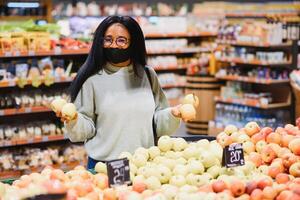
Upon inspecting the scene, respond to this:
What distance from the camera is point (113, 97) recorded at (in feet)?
11.9

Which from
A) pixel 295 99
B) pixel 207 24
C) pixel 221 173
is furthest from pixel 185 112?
pixel 207 24

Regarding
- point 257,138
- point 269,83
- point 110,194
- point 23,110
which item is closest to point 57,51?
point 23,110

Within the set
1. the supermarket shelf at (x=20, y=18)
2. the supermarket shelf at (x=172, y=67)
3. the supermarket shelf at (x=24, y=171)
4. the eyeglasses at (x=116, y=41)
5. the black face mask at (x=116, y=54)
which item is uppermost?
the supermarket shelf at (x=20, y=18)

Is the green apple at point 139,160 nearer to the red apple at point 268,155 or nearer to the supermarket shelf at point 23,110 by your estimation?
the red apple at point 268,155

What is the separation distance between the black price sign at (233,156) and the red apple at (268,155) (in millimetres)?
311

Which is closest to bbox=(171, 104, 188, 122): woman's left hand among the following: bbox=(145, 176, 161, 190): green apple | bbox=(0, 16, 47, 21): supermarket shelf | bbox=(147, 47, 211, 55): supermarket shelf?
bbox=(145, 176, 161, 190): green apple

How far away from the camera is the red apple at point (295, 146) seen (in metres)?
3.17

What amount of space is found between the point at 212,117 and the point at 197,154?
21.2 ft

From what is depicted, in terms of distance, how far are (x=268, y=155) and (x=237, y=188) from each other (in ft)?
2.14

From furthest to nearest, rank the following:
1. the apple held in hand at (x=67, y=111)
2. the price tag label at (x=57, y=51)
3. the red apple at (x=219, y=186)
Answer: the price tag label at (x=57, y=51) < the apple held in hand at (x=67, y=111) < the red apple at (x=219, y=186)

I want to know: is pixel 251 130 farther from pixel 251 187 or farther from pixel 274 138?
pixel 251 187

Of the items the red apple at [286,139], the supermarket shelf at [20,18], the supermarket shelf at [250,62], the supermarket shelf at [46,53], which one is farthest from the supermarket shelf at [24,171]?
the red apple at [286,139]

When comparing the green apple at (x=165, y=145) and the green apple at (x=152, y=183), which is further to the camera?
the green apple at (x=165, y=145)

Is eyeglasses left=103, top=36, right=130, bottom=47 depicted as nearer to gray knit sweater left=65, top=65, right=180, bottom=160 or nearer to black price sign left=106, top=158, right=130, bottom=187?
gray knit sweater left=65, top=65, right=180, bottom=160
